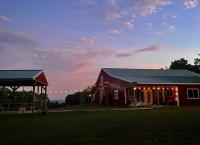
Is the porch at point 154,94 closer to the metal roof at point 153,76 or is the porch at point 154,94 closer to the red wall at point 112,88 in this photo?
the metal roof at point 153,76

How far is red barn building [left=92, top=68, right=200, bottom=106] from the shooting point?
43.1m

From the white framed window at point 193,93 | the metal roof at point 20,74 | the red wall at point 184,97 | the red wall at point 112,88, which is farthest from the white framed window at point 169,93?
the metal roof at point 20,74

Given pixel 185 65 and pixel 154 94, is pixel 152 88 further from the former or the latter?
pixel 185 65

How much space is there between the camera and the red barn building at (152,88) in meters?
43.1

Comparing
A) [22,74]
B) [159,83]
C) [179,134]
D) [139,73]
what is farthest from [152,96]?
[179,134]

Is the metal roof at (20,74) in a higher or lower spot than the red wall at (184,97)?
higher

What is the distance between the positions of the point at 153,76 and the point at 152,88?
5033mm

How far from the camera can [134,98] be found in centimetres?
4200

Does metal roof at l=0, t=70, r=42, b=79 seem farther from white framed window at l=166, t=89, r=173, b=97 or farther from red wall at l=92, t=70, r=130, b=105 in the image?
white framed window at l=166, t=89, r=173, b=97

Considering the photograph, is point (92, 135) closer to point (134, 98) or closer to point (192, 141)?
point (192, 141)

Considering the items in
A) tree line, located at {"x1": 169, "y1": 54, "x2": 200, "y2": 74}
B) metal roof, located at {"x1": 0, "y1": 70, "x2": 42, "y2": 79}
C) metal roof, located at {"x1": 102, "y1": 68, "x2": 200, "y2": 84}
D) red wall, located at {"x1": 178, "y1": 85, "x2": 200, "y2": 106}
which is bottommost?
red wall, located at {"x1": 178, "y1": 85, "x2": 200, "y2": 106}

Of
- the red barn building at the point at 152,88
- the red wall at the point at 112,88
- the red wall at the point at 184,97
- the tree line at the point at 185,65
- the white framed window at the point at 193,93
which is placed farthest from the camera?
the tree line at the point at 185,65

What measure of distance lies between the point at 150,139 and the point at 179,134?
1.47 meters

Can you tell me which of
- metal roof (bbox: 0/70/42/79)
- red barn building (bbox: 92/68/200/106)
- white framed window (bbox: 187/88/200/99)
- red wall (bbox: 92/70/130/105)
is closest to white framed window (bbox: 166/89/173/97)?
red barn building (bbox: 92/68/200/106)
